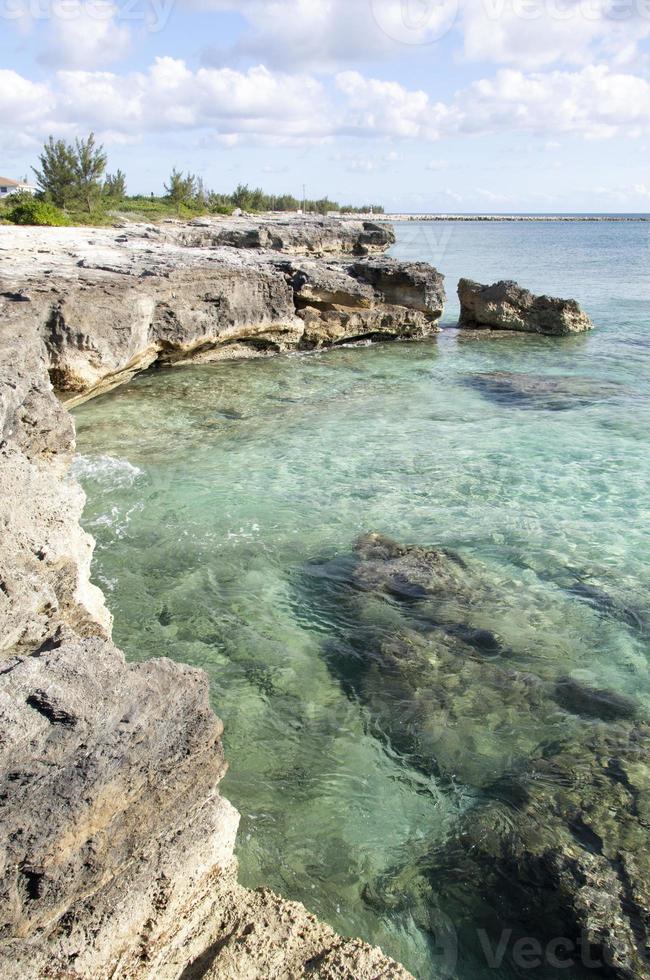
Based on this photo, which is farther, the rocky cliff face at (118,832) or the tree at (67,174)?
the tree at (67,174)

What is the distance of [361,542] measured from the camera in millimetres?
7145

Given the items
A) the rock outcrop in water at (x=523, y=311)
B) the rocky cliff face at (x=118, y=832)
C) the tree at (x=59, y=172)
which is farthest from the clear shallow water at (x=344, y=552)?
the tree at (x=59, y=172)

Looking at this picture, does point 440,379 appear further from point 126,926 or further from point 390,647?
point 126,926

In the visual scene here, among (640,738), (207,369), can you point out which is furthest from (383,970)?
(207,369)

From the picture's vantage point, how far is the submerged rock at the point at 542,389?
13.0 m

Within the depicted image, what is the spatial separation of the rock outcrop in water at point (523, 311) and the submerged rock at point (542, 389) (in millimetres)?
5418

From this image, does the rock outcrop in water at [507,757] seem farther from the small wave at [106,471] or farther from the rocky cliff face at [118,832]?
the small wave at [106,471]

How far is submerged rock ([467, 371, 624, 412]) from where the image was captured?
42.6ft

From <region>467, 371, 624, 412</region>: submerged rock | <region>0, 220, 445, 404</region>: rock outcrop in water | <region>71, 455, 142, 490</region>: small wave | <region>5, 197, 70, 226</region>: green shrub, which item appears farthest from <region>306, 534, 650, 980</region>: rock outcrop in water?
<region>5, 197, 70, 226</region>: green shrub

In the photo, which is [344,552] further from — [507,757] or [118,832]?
[118,832]

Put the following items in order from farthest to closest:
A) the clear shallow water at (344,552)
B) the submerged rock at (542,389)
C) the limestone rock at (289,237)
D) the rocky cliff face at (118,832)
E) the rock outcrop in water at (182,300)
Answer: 1. the limestone rock at (289,237)
2. the submerged rock at (542,389)
3. the rock outcrop in water at (182,300)
4. the clear shallow water at (344,552)
5. the rocky cliff face at (118,832)

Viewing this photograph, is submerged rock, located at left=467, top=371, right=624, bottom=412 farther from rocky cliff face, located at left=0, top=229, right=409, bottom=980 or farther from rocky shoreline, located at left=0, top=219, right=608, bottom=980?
rocky cliff face, located at left=0, top=229, right=409, bottom=980

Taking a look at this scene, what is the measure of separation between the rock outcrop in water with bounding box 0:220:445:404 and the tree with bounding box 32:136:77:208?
18.6 meters

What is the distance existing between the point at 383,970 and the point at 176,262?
1352 centimetres
